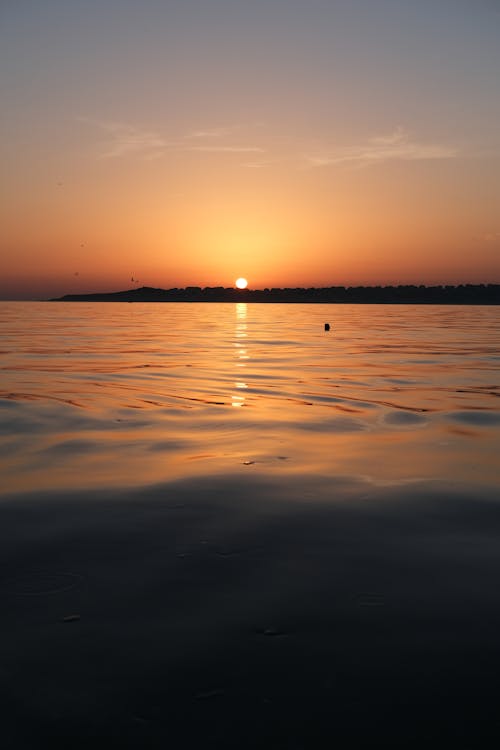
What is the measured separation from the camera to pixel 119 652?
381cm

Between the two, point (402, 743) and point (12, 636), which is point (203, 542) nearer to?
point (12, 636)

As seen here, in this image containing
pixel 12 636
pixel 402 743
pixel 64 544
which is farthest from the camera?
pixel 64 544

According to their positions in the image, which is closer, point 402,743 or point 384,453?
point 402,743

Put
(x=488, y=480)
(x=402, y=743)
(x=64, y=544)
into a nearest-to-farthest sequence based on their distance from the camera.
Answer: (x=402, y=743)
(x=64, y=544)
(x=488, y=480)

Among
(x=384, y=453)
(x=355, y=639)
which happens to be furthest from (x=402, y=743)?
(x=384, y=453)

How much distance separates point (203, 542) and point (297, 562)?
93 cm

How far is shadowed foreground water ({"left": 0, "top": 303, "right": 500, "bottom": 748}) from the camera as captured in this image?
328 cm

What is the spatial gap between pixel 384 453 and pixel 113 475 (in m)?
3.91

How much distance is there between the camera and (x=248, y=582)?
190 inches

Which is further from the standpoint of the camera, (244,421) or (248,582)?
(244,421)

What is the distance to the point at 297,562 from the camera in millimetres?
5238

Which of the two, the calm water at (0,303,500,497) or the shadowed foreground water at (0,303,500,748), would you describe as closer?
the shadowed foreground water at (0,303,500,748)

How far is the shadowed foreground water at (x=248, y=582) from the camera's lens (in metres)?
3.28

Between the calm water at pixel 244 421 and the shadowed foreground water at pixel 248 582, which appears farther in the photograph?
the calm water at pixel 244 421
